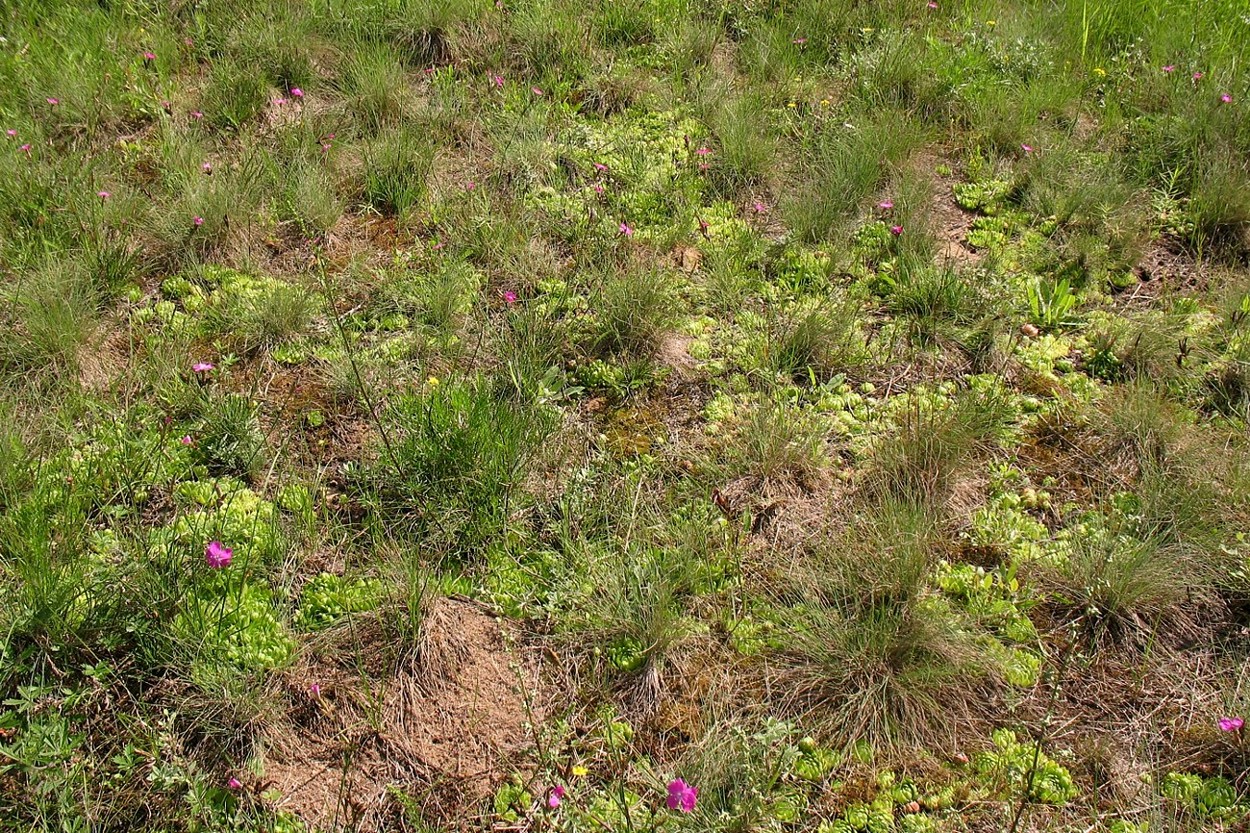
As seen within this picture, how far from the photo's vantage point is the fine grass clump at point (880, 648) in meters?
2.52

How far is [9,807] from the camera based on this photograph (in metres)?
2.26

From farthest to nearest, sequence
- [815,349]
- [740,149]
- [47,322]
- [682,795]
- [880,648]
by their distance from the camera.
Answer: [740,149] < [815,349] < [47,322] < [880,648] < [682,795]

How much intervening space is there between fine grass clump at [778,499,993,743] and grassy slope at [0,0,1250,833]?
1 centimetres

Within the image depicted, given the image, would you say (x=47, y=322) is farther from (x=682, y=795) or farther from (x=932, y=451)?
(x=932, y=451)

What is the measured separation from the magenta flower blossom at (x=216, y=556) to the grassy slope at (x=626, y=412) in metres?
0.05

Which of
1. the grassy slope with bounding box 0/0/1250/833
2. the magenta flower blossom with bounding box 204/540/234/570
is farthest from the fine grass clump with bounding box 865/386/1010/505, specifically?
the magenta flower blossom with bounding box 204/540/234/570

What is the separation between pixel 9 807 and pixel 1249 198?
4.97 m

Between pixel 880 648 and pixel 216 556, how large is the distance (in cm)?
191

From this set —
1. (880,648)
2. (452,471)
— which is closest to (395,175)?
(452,471)

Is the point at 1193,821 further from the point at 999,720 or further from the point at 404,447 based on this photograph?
the point at 404,447

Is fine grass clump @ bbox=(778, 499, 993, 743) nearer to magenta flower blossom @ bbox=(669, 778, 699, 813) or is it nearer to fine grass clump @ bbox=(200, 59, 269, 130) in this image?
magenta flower blossom @ bbox=(669, 778, 699, 813)

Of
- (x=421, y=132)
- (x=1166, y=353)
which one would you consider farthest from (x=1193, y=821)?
(x=421, y=132)

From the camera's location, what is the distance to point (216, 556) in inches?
105

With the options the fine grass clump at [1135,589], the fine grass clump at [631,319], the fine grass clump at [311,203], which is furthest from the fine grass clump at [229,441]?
the fine grass clump at [1135,589]
